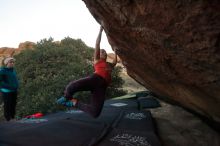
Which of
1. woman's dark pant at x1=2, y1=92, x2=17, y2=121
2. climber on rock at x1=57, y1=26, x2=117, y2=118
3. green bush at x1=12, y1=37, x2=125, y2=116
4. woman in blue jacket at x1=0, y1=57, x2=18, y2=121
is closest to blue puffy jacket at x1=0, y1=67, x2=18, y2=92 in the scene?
woman in blue jacket at x1=0, y1=57, x2=18, y2=121

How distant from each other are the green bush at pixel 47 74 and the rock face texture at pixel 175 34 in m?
9.24

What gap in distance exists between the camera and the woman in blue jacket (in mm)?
7524

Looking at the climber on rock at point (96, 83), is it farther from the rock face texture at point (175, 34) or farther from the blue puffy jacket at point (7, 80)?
the blue puffy jacket at point (7, 80)

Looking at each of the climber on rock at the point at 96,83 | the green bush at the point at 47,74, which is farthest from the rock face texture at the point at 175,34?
the green bush at the point at 47,74

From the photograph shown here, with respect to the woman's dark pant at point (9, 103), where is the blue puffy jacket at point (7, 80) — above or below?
above

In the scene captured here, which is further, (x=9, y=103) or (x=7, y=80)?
(x=9, y=103)

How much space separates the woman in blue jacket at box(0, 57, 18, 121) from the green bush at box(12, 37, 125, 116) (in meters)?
5.86

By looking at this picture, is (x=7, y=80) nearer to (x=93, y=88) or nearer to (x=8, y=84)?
(x=8, y=84)

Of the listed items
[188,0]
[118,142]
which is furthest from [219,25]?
[118,142]

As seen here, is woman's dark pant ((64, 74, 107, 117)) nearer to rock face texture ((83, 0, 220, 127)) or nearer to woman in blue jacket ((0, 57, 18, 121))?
rock face texture ((83, 0, 220, 127))

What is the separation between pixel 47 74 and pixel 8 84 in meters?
8.24

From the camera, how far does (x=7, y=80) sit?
24.9 feet

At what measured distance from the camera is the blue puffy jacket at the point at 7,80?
24.6ft

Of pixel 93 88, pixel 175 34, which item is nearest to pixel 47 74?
pixel 93 88
